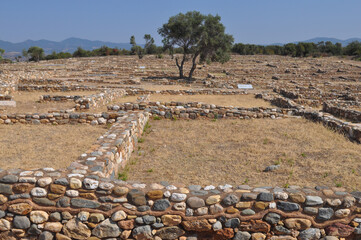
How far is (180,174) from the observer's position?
6621 millimetres

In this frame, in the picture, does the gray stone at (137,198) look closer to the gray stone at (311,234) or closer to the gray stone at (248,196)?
the gray stone at (248,196)

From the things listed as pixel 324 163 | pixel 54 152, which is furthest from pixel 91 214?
pixel 324 163

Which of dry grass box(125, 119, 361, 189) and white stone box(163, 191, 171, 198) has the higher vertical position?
white stone box(163, 191, 171, 198)

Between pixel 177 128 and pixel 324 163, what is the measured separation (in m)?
5.30

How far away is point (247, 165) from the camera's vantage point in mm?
7184

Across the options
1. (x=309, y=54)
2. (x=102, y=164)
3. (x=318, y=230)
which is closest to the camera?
(x=318, y=230)

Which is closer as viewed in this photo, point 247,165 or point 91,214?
point 91,214

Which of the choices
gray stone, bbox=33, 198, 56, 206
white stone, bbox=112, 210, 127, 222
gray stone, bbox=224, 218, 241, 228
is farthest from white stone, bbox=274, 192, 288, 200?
gray stone, bbox=33, 198, 56, 206

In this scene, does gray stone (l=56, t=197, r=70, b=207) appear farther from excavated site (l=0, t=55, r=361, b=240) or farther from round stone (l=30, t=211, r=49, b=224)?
round stone (l=30, t=211, r=49, b=224)

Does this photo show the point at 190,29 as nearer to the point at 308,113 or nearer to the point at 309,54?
the point at 308,113

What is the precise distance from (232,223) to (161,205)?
3.62 feet

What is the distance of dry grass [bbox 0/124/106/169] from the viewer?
6.93 meters

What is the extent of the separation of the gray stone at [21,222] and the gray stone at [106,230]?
42.6 inches

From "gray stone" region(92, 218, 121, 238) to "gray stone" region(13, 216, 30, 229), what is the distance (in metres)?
1.08
